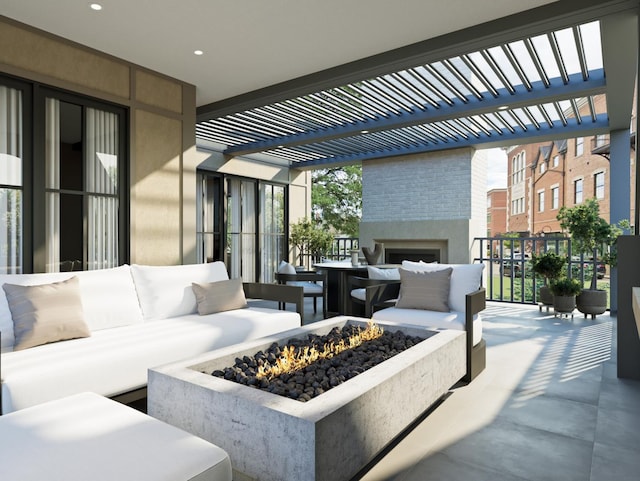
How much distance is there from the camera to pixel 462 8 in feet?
10.6

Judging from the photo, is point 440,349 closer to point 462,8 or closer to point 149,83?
point 462,8

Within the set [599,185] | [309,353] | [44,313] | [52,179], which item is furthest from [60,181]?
[599,185]

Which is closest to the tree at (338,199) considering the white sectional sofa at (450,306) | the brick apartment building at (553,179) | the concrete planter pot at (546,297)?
the brick apartment building at (553,179)

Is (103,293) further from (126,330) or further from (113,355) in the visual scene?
(113,355)

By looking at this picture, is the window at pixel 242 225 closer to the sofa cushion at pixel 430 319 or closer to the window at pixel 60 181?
the window at pixel 60 181

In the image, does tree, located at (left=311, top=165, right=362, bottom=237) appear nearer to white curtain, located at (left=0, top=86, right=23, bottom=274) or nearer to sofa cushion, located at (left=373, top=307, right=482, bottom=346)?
sofa cushion, located at (left=373, top=307, right=482, bottom=346)

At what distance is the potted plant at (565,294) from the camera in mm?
5590

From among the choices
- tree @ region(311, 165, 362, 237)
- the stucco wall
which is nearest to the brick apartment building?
tree @ region(311, 165, 362, 237)

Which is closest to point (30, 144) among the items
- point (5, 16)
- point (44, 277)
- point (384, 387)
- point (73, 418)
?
point (5, 16)

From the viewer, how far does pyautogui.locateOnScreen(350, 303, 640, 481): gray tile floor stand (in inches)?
75.9

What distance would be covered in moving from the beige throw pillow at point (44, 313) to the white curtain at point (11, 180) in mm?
980

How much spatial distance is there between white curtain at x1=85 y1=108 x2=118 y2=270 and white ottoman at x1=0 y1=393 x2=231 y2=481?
2.75 meters

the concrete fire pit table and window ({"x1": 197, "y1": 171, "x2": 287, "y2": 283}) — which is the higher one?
window ({"x1": 197, "y1": 171, "x2": 287, "y2": 283})

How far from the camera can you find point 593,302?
5492mm
